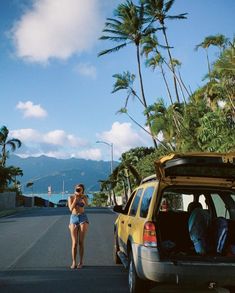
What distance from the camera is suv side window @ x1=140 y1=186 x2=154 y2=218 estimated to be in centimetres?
683

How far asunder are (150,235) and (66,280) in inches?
100

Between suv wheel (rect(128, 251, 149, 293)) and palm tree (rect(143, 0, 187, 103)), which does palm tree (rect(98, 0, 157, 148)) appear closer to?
palm tree (rect(143, 0, 187, 103))

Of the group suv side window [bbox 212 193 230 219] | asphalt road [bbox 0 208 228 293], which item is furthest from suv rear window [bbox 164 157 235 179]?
asphalt road [bbox 0 208 228 293]

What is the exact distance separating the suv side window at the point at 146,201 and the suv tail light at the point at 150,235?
367mm

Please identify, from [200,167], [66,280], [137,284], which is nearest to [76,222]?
[66,280]

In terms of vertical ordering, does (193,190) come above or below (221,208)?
above

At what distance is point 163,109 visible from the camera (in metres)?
37.9

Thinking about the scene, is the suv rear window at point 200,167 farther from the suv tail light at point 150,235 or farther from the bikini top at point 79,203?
the bikini top at point 79,203

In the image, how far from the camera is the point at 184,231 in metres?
7.61

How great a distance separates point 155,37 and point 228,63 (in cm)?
2375

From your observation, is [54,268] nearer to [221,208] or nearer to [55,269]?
[55,269]

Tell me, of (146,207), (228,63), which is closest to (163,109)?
(228,63)

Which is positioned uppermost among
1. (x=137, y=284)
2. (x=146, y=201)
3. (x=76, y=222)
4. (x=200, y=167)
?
(x=200, y=167)

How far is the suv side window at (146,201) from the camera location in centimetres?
683
